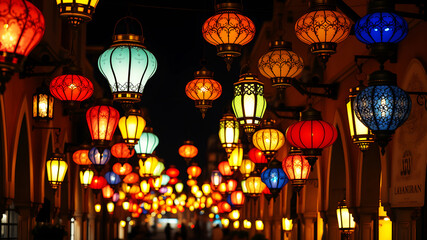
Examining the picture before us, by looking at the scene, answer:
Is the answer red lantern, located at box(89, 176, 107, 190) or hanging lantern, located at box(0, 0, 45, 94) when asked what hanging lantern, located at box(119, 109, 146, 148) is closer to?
red lantern, located at box(89, 176, 107, 190)

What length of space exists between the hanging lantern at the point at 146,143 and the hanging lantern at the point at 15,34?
468 inches

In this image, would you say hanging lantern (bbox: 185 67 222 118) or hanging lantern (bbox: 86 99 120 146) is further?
hanging lantern (bbox: 185 67 222 118)

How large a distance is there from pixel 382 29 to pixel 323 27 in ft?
5.20

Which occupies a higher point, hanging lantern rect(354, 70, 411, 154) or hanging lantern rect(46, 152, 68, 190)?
hanging lantern rect(354, 70, 411, 154)

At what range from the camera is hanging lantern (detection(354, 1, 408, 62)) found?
8695 millimetres

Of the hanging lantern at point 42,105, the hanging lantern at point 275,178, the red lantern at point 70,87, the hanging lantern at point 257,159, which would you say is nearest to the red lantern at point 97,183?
the hanging lantern at point 257,159

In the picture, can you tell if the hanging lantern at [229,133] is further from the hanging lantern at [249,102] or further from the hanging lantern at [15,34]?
the hanging lantern at [15,34]

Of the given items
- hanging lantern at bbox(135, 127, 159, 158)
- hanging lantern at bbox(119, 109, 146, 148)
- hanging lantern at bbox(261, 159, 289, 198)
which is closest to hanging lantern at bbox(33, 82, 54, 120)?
hanging lantern at bbox(119, 109, 146, 148)

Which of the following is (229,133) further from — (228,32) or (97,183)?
(97,183)

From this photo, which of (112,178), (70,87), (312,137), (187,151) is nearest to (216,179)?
(112,178)

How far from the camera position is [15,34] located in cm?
650

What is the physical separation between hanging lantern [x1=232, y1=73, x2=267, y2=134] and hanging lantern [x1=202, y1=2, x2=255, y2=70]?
217 centimetres

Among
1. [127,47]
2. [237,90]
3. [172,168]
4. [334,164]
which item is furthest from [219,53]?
[172,168]

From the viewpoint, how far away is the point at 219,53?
11.1 m
